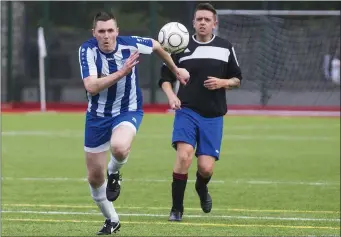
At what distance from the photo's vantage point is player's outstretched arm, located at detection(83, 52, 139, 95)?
9.16 metres

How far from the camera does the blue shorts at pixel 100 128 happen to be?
32.1 ft

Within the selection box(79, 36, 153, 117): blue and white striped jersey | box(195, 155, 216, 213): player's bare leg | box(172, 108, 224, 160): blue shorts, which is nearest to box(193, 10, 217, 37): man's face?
box(172, 108, 224, 160): blue shorts

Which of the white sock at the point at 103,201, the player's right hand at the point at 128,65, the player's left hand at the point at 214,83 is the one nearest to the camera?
the player's right hand at the point at 128,65

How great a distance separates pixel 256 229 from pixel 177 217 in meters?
1.02

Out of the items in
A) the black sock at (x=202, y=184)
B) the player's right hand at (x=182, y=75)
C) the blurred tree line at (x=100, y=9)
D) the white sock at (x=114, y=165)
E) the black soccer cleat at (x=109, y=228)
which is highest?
the player's right hand at (x=182, y=75)

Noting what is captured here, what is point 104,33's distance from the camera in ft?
31.1

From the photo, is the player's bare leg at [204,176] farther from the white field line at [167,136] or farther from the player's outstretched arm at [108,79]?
the white field line at [167,136]

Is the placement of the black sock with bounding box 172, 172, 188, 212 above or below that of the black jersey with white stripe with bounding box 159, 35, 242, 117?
below

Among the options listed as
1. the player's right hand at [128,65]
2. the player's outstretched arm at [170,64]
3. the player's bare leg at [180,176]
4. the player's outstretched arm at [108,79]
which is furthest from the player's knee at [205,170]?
the player's right hand at [128,65]

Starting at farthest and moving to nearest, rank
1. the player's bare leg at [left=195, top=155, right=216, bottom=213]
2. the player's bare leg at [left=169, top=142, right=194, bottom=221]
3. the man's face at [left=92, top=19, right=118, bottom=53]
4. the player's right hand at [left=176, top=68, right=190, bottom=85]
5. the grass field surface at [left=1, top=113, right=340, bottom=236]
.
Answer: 1. the player's bare leg at [left=195, top=155, right=216, bottom=213]
2. the player's bare leg at [left=169, top=142, right=194, bottom=221]
3. the grass field surface at [left=1, top=113, right=340, bottom=236]
4. the player's right hand at [left=176, top=68, right=190, bottom=85]
5. the man's face at [left=92, top=19, right=118, bottom=53]

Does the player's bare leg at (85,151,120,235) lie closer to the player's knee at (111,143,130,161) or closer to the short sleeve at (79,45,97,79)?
the player's knee at (111,143,130,161)

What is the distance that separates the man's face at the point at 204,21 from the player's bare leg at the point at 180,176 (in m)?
1.26

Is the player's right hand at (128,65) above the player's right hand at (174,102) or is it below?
above

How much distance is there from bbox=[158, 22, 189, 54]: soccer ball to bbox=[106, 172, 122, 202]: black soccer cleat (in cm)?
145
